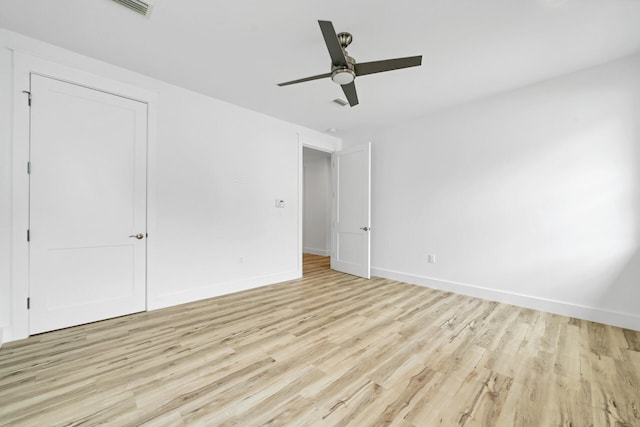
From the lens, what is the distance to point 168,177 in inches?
124

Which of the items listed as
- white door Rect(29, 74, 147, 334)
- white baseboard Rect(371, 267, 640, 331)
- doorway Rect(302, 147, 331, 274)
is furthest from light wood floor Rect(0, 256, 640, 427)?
doorway Rect(302, 147, 331, 274)

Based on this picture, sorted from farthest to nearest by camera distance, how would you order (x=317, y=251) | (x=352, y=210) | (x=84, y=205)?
(x=317, y=251) < (x=352, y=210) < (x=84, y=205)

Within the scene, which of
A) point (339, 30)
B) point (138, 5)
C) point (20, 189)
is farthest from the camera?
point (20, 189)

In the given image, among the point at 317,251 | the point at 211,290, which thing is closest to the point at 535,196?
the point at 211,290

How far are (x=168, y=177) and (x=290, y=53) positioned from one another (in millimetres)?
2033

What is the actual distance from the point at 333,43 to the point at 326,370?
2.35 m

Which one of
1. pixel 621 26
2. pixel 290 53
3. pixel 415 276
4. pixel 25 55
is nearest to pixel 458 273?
pixel 415 276

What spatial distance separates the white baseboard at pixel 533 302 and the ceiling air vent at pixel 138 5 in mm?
4494

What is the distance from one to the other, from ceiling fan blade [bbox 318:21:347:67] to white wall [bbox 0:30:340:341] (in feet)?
7.27

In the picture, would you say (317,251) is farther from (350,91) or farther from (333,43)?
(333,43)

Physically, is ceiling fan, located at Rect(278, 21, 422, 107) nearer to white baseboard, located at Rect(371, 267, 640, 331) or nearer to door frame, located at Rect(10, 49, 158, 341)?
door frame, located at Rect(10, 49, 158, 341)

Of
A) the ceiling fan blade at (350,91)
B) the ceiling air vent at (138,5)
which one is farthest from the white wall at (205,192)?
the ceiling fan blade at (350,91)

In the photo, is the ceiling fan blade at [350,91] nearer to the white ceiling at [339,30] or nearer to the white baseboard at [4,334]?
the white ceiling at [339,30]

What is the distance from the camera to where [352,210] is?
4.84 m
